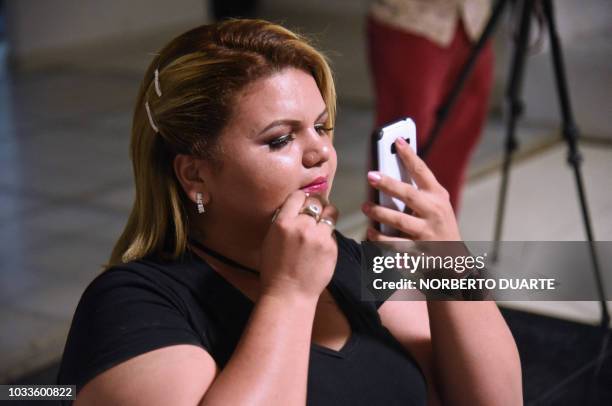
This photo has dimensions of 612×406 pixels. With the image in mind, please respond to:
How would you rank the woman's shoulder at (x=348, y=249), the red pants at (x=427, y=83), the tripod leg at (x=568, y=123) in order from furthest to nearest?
the red pants at (x=427, y=83) < the tripod leg at (x=568, y=123) < the woman's shoulder at (x=348, y=249)

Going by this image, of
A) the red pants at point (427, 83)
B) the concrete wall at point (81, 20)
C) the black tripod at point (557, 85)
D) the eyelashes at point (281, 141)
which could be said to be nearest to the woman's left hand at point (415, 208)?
the eyelashes at point (281, 141)

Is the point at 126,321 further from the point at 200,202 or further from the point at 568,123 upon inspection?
the point at 568,123

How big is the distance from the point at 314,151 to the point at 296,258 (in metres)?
0.15

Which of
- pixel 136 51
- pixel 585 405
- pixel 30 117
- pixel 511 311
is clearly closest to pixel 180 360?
pixel 585 405

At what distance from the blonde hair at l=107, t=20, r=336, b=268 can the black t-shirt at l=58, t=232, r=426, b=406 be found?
51 millimetres

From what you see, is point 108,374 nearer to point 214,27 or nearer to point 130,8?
point 214,27

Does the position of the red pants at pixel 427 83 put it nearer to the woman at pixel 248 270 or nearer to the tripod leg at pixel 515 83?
the tripod leg at pixel 515 83

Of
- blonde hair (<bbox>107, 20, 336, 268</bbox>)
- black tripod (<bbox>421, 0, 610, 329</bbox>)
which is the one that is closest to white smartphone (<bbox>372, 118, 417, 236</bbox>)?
blonde hair (<bbox>107, 20, 336, 268</bbox>)

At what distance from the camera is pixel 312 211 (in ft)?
3.39

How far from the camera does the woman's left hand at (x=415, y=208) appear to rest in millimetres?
1026

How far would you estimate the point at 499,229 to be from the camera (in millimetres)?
2836

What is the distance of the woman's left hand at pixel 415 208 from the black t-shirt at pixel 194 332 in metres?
0.16

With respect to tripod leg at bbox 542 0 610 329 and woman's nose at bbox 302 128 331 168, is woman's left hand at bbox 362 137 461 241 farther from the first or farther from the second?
tripod leg at bbox 542 0 610 329

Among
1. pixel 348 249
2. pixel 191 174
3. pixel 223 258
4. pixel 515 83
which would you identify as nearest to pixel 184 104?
pixel 191 174
